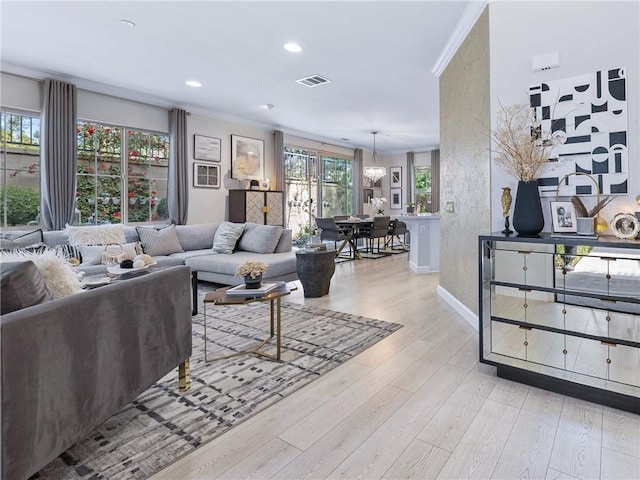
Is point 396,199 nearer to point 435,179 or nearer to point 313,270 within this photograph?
point 435,179

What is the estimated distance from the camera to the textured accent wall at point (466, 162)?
2.98 metres

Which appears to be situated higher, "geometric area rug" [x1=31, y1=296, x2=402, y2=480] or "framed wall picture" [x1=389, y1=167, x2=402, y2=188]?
"framed wall picture" [x1=389, y1=167, x2=402, y2=188]

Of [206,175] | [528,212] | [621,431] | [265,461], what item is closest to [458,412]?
[621,431]

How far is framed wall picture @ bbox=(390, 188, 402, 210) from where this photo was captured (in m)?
11.0

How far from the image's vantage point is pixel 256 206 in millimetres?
6793

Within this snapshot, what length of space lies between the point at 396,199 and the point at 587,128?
8.72 meters

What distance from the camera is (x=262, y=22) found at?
3.37 m

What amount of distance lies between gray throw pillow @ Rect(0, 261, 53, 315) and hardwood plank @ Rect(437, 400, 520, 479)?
5.62 feet

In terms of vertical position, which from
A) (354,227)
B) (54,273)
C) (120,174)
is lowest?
(54,273)

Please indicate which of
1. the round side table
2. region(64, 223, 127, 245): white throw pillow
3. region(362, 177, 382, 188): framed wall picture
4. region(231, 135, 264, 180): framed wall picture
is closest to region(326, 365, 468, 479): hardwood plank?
the round side table

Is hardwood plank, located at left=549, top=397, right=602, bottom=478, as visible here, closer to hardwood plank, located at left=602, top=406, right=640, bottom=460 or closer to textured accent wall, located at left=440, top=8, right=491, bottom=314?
hardwood plank, located at left=602, top=406, right=640, bottom=460

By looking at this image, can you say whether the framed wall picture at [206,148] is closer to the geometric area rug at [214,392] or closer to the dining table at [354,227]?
the dining table at [354,227]

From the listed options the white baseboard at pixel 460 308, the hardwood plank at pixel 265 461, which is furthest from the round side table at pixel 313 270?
the hardwood plank at pixel 265 461

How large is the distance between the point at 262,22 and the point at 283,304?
2.90m
